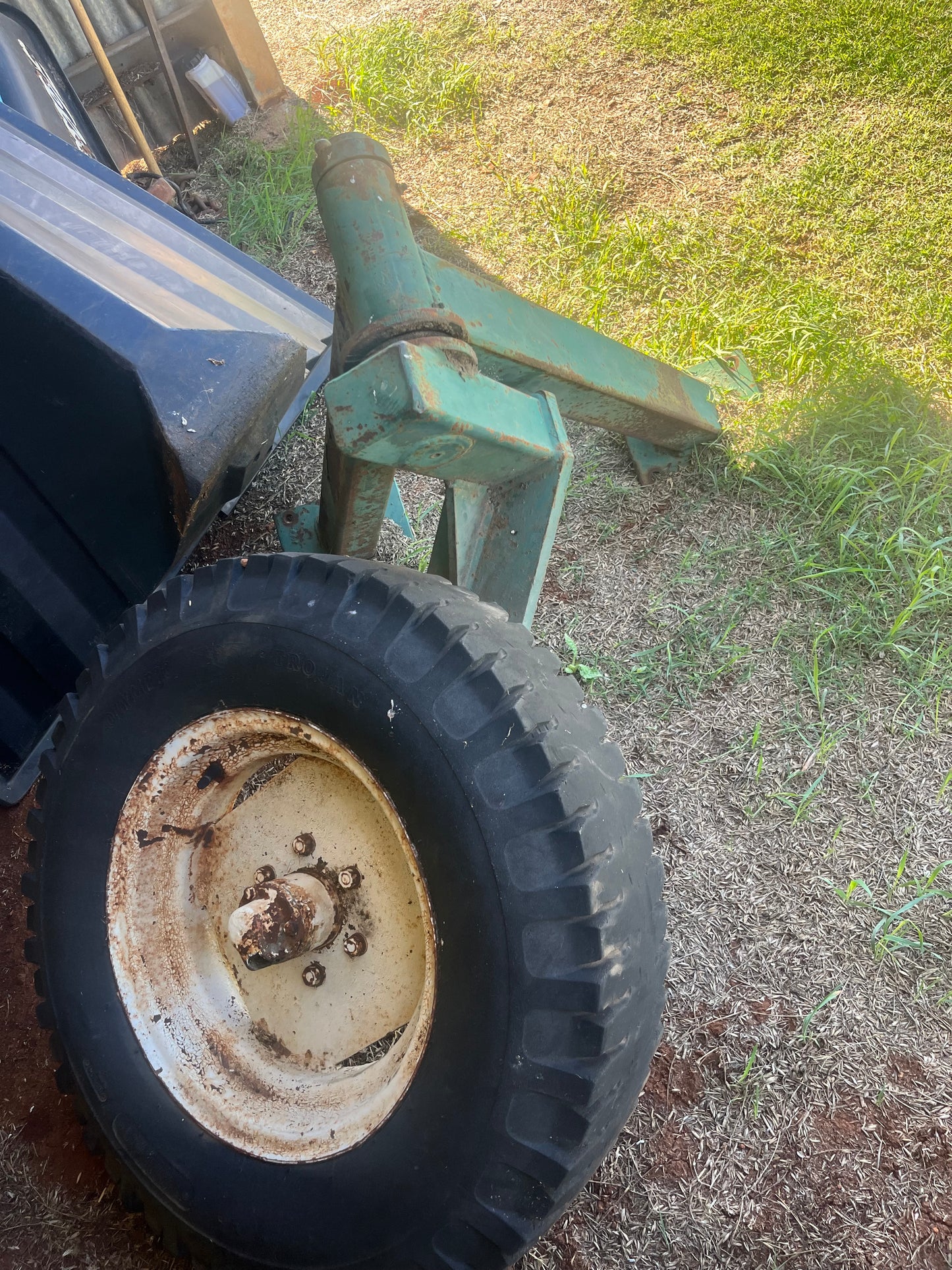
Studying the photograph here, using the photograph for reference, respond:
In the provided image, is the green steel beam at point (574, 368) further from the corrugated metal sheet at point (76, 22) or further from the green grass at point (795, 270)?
the corrugated metal sheet at point (76, 22)

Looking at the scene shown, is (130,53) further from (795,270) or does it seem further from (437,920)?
(437,920)

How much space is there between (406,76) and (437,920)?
4.16 metres

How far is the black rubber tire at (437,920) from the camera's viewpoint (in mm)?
1188

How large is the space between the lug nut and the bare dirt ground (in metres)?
0.67

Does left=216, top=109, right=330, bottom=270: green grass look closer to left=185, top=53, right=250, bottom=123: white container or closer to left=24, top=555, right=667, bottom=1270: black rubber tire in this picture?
left=185, top=53, right=250, bottom=123: white container

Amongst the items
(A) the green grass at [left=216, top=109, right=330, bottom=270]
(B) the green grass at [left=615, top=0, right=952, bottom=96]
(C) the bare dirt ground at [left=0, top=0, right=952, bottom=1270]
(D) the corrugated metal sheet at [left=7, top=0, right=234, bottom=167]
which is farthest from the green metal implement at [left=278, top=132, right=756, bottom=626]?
(D) the corrugated metal sheet at [left=7, top=0, right=234, bottom=167]

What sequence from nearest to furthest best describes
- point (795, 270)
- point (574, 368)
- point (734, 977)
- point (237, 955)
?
point (237, 955) < point (734, 977) < point (574, 368) < point (795, 270)

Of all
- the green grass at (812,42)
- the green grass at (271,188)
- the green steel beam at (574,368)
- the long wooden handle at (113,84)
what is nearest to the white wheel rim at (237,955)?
the green steel beam at (574,368)

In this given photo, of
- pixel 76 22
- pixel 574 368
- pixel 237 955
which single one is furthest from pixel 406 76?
pixel 237 955

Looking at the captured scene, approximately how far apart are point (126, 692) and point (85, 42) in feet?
12.1

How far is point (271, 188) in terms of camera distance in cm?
382

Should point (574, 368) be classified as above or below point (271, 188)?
below

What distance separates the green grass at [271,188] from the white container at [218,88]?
116 millimetres

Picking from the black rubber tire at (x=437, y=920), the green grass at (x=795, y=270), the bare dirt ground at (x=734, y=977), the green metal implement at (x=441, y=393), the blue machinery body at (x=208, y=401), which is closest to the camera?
the black rubber tire at (x=437, y=920)
